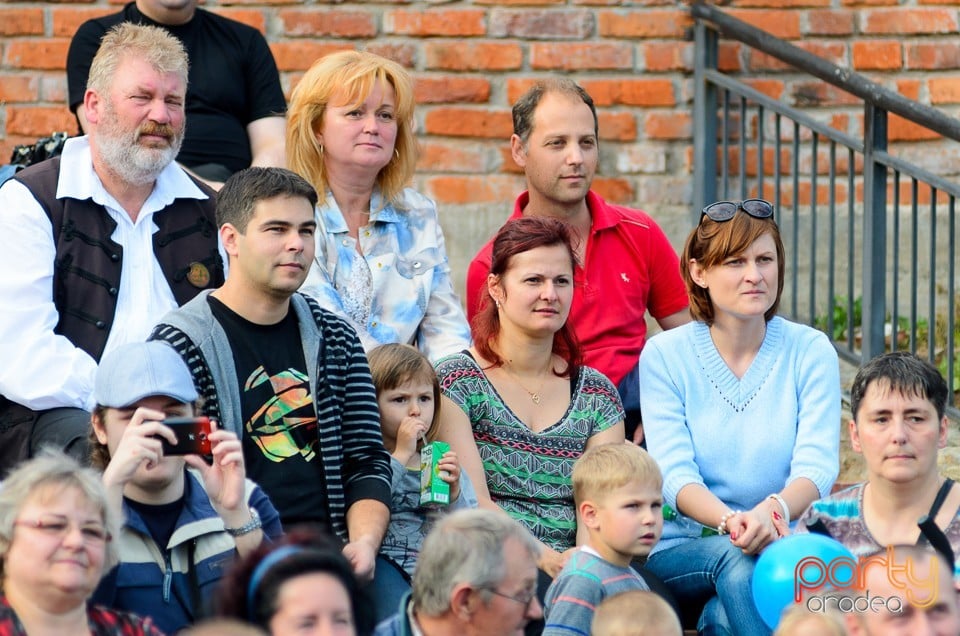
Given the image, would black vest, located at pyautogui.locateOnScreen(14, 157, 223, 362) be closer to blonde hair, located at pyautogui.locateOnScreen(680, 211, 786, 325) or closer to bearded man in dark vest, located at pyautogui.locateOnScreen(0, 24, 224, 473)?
bearded man in dark vest, located at pyautogui.locateOnScreen(0, 24, 224, 473)

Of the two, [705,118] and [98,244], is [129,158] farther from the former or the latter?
[705,118]

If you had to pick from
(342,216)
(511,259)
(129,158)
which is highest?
(129,158)

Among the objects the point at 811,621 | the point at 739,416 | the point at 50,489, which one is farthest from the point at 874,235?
the point at 50,489

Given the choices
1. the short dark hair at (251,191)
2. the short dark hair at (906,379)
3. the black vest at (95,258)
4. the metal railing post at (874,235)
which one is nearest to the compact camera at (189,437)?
the short dark hair at (251,191)

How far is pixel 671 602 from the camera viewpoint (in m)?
3.73

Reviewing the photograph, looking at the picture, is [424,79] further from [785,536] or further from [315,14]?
[785,536]

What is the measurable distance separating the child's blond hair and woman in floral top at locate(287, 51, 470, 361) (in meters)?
0.29

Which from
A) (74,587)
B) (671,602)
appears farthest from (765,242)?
(74,587)

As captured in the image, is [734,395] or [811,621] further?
[734,395]

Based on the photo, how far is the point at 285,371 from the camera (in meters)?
3.65

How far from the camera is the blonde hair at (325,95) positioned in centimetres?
440

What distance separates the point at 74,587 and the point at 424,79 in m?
3.11

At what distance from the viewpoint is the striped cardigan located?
3545 millimetres

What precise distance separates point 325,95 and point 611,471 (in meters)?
1.48
